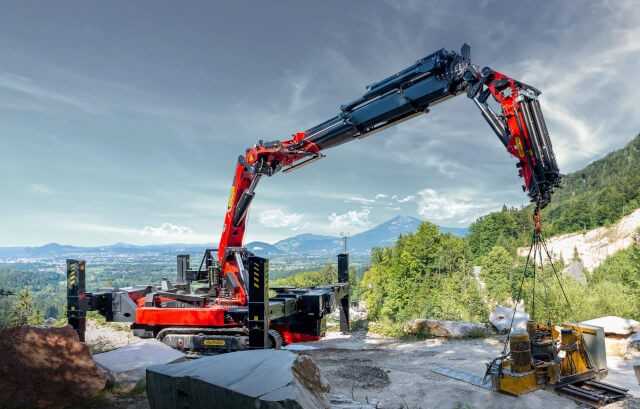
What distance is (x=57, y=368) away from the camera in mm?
6312

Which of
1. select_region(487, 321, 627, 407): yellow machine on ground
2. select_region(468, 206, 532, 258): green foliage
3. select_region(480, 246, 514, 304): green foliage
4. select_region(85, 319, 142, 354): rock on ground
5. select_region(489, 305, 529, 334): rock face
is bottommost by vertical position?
select_region(480, 246, 514, 304): green foliage

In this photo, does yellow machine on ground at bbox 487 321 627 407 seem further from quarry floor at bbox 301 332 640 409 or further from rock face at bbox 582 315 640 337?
rock face at bbox 582 315 640 337

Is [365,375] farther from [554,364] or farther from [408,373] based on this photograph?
[554,364]

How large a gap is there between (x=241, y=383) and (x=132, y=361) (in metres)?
4.34

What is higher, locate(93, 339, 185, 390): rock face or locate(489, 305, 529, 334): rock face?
locate(93, 339, 185, 390): rock face

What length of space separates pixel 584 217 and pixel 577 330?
10358 centimetres

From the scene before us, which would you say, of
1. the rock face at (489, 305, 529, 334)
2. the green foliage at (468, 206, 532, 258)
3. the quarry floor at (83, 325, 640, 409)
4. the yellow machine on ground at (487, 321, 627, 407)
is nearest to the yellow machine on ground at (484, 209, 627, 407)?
the yellow machine on ground at (487, 321, 627, 407)

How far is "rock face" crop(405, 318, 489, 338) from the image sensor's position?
1348 centimetres

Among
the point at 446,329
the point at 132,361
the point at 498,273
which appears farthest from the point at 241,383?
the point at 498,273

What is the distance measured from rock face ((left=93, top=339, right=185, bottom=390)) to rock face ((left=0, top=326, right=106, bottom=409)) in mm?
457

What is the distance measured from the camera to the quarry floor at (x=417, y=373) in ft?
23.4

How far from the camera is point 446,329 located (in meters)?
13.7

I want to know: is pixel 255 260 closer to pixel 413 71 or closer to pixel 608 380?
pixel 413 71

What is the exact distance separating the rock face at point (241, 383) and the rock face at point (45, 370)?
156 centimetres
